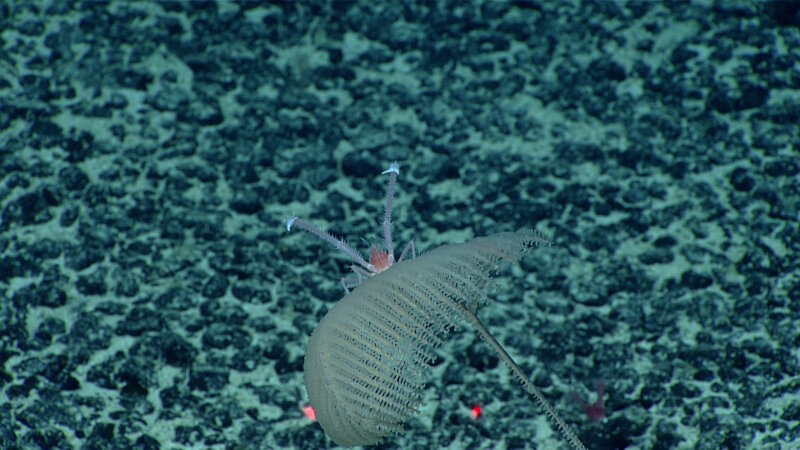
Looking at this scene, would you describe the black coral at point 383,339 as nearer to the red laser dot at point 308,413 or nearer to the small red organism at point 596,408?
the red laser dot at point 308,413

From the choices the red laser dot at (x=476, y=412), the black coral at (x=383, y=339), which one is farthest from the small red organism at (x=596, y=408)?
the black coral at (x=383, y=339)

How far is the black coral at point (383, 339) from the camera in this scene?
3.05ft

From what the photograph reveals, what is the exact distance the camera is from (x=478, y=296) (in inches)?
39.9

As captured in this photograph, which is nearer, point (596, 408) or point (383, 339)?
point (383, 339)

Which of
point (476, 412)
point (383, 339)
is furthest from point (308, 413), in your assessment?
point (383, 339)

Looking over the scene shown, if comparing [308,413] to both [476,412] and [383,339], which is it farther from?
[383,339]

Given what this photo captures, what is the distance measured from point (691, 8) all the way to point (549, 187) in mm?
580

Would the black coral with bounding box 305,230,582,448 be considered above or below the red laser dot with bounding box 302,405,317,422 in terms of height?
above

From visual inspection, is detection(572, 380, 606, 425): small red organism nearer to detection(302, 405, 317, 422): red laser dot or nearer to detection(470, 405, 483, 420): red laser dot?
detection(470, 405, 483, 420): red laser dot

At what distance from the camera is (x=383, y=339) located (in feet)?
3.07

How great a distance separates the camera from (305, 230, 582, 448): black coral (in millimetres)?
930

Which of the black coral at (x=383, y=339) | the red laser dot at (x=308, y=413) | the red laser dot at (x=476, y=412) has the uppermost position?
the black coral at (x=383, y=339)

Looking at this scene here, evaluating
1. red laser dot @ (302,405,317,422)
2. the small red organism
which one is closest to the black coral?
red laser dot @ (302,405,317,422)

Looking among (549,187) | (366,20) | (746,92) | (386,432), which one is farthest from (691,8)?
(386,432)
